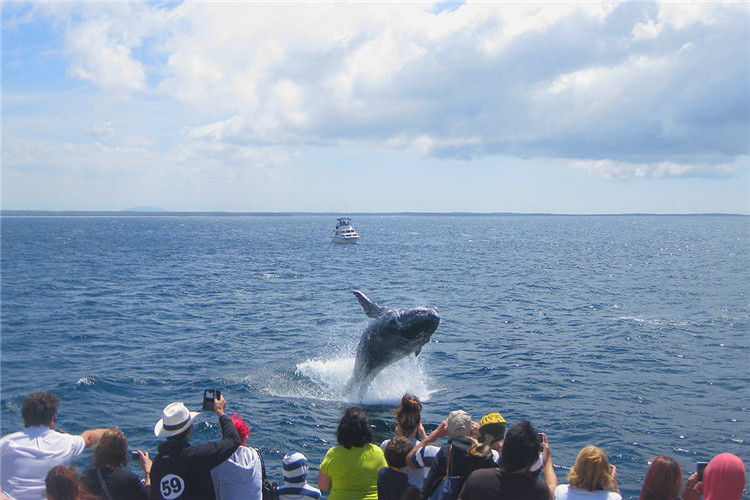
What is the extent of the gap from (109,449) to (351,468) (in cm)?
277

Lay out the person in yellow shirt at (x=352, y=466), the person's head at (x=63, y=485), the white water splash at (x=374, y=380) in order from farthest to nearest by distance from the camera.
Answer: the white water splash at (x=374, y=380), the person in yellow shirt at (x=352, y=466), the person's head at (x=63, y=485)

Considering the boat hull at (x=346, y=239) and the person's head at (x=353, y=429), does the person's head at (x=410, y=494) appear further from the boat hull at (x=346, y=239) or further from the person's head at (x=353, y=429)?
the boat hull at (x=346, y=239)

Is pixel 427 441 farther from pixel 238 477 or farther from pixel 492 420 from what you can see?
pixel 238 477

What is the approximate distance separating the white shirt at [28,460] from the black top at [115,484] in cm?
89

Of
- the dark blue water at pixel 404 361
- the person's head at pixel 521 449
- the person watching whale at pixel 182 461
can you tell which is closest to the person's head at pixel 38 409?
the person watching whale at pixel 182 461

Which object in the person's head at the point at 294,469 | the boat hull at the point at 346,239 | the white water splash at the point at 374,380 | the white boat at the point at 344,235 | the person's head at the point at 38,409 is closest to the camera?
the person's head at the point at 38,409

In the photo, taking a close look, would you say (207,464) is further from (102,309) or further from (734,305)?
(734,305)

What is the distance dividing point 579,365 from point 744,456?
393 inches

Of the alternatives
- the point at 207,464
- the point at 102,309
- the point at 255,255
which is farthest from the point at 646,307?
the point at 255,255

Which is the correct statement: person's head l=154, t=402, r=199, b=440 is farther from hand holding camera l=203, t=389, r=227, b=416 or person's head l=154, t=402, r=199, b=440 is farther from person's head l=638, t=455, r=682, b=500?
person's head l=638, t=455, r=682, b=500

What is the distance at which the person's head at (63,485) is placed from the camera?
610 centimetres

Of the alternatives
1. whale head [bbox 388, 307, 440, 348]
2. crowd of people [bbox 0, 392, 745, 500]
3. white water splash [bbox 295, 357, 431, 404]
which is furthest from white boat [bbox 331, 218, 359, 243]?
crowd of people [bbox 0, 392, 745, 500]

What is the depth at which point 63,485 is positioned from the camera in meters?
6.10

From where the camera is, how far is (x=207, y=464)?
22.0 feet
